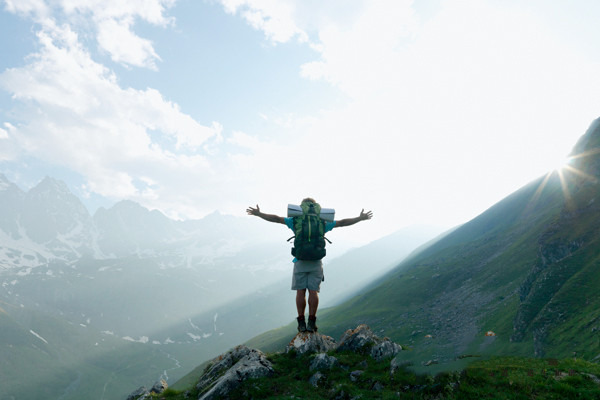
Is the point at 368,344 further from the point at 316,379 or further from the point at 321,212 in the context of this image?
the point at 321,212

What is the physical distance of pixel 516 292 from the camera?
72.7 metres

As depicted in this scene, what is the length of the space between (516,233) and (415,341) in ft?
252

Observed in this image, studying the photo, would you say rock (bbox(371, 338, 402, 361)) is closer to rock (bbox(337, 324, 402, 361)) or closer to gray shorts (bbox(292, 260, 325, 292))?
rock (bbox(337, 324, 402, 361))

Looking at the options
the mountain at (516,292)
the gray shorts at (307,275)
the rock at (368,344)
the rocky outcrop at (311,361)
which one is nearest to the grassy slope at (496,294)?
the mountain at (516,292)

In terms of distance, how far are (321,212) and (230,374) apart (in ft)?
25.5

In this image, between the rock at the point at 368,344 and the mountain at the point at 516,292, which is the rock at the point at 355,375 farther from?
the mountain at the point at 516,292

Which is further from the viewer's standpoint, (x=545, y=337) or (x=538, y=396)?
(x=545, y=337)

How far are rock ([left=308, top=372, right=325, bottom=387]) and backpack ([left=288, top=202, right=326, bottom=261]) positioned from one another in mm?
4477

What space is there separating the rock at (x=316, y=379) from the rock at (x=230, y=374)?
1899mm

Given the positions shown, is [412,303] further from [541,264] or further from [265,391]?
[265,391]

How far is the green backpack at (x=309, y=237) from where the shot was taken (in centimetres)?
1312

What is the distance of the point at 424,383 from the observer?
909 centimetres

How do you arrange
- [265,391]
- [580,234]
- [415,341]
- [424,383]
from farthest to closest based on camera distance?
[415,341]
[580,234]
[265,391]
[424,383]

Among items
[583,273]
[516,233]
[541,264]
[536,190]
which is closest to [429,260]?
[516,233]
